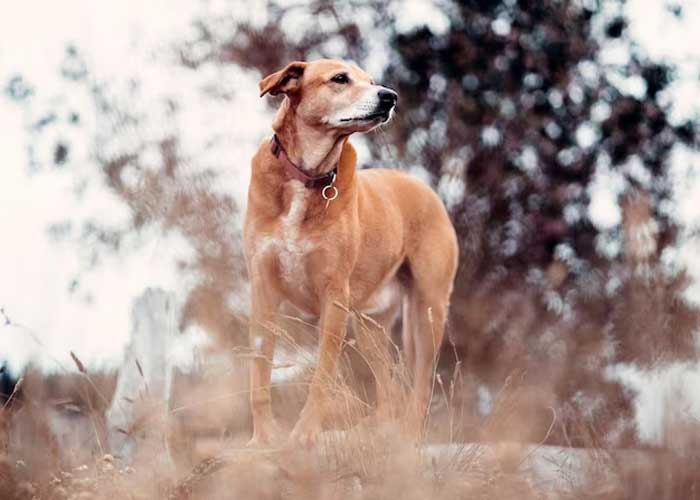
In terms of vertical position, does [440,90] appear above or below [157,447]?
above

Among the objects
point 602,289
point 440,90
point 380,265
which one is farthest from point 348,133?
point 602,289

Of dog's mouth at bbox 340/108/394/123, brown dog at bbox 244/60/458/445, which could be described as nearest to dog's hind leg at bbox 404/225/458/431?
brown dog at bbox 244/60/458/445

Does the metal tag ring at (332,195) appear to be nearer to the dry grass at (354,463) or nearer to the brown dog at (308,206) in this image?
the brown dog at (308,206)

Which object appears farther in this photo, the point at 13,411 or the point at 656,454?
the point at 13,411

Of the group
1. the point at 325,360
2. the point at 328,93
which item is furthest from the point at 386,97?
the point at 325,360

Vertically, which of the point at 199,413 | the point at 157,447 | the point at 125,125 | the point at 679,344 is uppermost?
the point at 125,125

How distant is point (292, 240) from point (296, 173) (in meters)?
0.33

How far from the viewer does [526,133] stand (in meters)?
7.82

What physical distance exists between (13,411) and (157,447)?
630 millimetres

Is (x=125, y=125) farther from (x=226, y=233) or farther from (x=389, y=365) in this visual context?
(x=389, y=365)

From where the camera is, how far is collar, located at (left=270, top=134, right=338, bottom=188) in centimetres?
486

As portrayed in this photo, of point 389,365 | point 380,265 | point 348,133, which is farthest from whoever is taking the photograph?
point 380,265

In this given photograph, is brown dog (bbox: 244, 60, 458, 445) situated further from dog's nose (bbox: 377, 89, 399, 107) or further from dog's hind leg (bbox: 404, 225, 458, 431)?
dog's hind leg (bbox: 404, 225, 458, 431)

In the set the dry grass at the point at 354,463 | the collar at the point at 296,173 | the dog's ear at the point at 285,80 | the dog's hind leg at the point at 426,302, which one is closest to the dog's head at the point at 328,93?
the dog's ear at the point at 285,80
